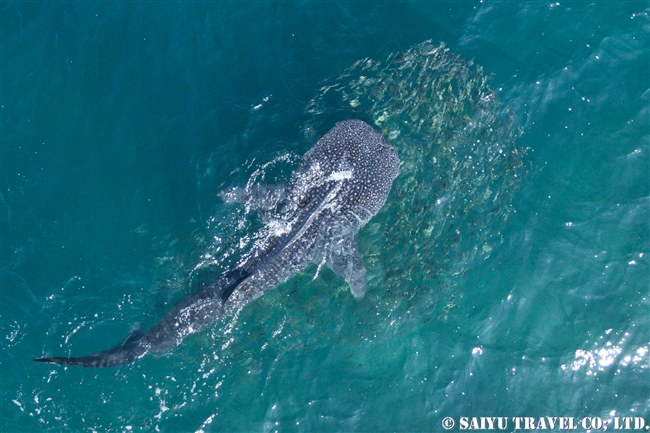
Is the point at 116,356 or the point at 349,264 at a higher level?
the point at 349,264

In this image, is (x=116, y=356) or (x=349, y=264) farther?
(x=349, y=264)

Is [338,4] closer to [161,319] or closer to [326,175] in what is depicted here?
[326,175]

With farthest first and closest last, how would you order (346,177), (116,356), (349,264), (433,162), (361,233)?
(433,162) < (361,233) < (349,264) < (346,177) < (116,356)

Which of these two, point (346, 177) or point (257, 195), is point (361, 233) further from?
point (257, 195)

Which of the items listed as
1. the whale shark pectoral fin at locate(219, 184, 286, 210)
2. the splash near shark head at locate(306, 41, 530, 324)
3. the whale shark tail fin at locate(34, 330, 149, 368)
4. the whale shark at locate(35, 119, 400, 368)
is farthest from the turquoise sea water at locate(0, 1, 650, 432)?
the whale shark tail fin at locate(34, 330, 149, 368)

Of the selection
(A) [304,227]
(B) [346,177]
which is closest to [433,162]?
(B) [346,177]

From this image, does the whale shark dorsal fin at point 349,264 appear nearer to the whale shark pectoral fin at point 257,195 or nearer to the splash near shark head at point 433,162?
the splash near shark head at point 433,162

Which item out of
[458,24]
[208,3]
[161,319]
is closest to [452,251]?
[458,24]
